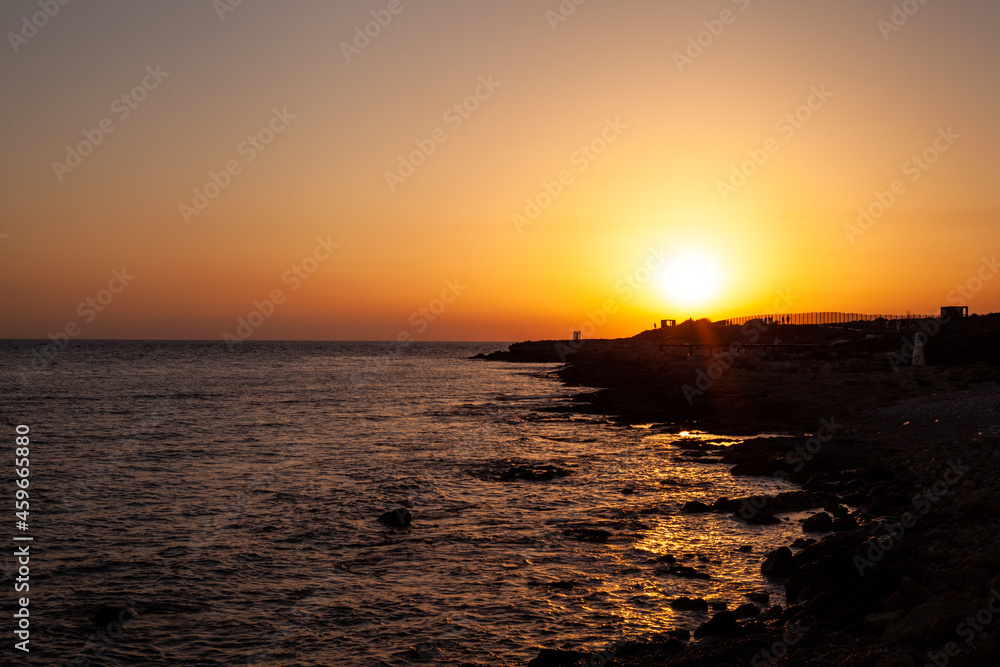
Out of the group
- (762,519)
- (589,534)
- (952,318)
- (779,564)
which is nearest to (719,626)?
(779,564)

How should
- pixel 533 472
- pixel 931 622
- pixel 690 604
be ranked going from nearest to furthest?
1. pixel 931 622
2. pixel 690 604
3. pixel 533 472

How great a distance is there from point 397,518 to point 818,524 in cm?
987

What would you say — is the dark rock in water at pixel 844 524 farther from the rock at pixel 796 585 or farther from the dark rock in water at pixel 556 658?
the dark rock in water at pixel 556 658

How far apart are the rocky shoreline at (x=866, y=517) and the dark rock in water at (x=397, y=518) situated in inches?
296

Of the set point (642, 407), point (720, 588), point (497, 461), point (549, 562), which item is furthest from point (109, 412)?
point (720, 588)

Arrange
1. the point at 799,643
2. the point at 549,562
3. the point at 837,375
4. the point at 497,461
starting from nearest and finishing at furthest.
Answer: the point at 799,643
the point at 549,562
the point at 497,461
the point at 837,375

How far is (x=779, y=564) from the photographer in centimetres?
1291

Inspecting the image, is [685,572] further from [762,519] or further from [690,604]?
[762,519]

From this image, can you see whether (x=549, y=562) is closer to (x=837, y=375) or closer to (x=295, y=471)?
(x=295, y=471)

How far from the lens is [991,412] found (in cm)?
2550

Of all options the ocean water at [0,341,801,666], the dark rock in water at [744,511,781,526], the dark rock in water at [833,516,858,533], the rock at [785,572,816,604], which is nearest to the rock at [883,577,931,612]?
the rock at [785,572,816,604]

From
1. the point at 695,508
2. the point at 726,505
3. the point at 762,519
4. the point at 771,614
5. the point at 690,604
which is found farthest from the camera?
the point at 726,505

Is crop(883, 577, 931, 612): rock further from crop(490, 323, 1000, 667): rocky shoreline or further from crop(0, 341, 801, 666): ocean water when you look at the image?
crop(0, 341, 801, 666): ocean water

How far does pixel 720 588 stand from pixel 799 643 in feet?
12.3
